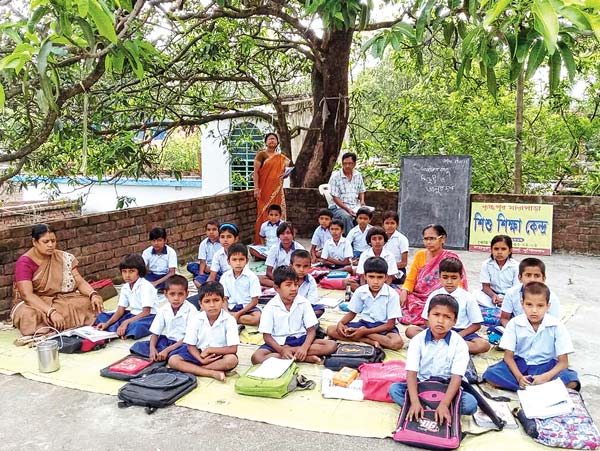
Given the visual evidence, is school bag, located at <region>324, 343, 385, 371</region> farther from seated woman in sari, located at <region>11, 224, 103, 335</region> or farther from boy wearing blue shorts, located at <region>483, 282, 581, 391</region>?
seated woman in sari, located at <region>11, 224, 103, 335</region>

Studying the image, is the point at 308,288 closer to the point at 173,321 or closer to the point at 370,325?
the point at 370,325

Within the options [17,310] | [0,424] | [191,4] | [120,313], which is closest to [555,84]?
[0,424]

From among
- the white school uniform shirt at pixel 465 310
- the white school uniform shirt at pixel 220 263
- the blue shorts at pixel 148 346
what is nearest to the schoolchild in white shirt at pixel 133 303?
the blue shorts at pixel 148 346

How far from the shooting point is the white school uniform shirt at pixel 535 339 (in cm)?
A: 360

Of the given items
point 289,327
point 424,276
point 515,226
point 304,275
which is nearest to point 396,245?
point 424,276

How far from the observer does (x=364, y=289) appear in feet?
14.7

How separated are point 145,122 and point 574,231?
6.24 m

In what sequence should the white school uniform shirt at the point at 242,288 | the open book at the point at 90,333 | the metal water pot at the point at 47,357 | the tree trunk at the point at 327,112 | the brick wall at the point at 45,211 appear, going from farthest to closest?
the brick wall at the point at 45,211
the tree trunk at the point at 327,112
the white school uniform shirt at the point at 242,288
the open book at the point at 90,333
the metal water pot at the point at 47,357

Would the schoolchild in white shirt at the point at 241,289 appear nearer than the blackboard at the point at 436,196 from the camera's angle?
Yes

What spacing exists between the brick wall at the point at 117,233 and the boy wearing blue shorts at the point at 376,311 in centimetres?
309

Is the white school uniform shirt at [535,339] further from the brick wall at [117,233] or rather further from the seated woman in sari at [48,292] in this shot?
the brick wall at [117,233]

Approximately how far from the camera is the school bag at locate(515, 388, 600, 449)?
2965 mm

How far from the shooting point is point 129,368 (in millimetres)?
3996

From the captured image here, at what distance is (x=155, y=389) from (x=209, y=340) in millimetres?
535
